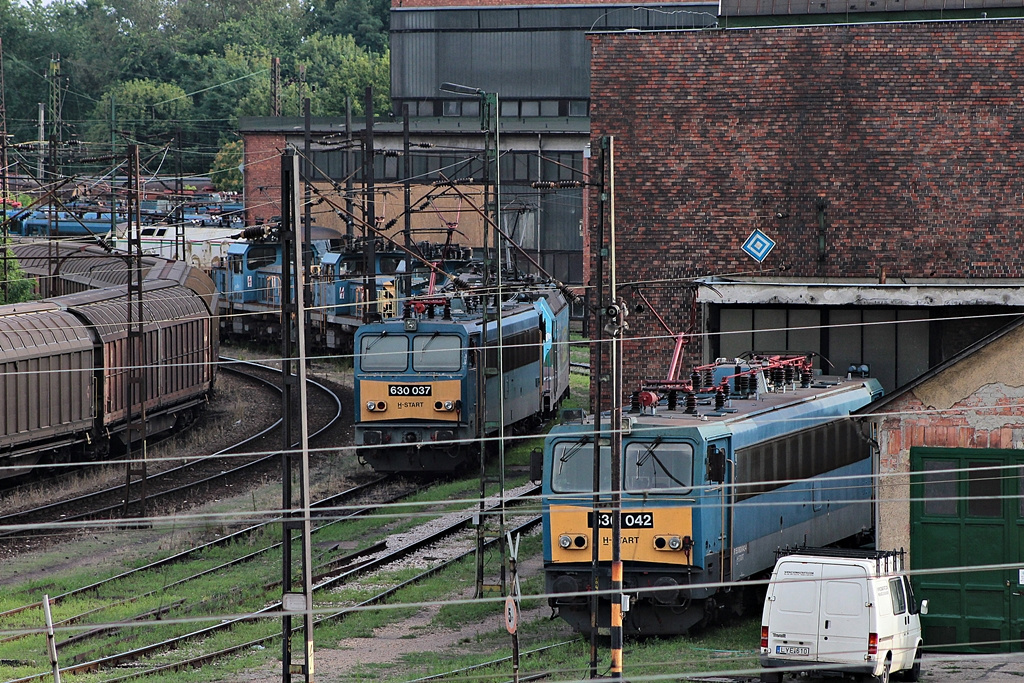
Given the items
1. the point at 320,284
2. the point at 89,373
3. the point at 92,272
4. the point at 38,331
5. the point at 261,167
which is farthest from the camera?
the point at 261,167

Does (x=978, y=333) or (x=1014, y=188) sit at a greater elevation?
(x=1014, y=188)

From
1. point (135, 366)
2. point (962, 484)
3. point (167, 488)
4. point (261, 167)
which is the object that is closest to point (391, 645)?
point (962, 484)

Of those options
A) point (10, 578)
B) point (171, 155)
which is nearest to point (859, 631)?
point (10, 578)

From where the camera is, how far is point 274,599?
21094 mm

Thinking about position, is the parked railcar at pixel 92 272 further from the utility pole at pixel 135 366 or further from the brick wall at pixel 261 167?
the brick wall at pixel 261 167

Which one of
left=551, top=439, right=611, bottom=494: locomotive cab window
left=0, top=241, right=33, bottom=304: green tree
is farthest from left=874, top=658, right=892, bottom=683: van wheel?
left=0, top=241, right=33, bottom=304: green tree

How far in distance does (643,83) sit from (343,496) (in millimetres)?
10350

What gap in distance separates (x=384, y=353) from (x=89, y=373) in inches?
260

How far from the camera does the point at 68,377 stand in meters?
29.5

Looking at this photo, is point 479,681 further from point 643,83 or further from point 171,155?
point 171,155

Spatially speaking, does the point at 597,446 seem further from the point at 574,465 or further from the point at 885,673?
the point at 885,673

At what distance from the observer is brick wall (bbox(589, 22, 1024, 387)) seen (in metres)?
27.5

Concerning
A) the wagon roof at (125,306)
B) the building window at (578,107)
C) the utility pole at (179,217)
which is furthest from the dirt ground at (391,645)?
the building window at (578,107)

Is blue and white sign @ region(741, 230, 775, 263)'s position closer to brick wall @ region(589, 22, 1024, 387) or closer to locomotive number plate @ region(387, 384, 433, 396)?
brick wall @ region(589, 22, 1024, 387)
